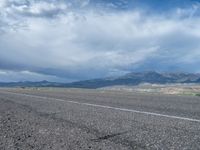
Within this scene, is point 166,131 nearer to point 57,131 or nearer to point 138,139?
point 138,139

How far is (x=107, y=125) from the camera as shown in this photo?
290 inches

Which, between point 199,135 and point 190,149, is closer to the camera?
point 190,149

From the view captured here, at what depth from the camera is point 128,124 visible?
741cm

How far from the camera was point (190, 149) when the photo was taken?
4.57 meters

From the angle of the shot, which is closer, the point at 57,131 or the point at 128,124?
the point at 57,131

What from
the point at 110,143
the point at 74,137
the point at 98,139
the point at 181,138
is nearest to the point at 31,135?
the point at 74,137

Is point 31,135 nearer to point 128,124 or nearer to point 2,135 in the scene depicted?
point 2,135

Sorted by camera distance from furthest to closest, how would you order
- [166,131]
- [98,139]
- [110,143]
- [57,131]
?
[57,131] → [166,131] → [98,139] → [110,143]

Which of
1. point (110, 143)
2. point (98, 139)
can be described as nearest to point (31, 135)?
point (98, 139)

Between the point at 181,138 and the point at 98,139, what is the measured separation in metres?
1.50

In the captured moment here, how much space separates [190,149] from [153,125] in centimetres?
254

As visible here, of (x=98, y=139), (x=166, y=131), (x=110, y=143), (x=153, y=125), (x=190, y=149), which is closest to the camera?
(x=190, y=149)

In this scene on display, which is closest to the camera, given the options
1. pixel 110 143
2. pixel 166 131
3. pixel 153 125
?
Answer: pixel 110 143

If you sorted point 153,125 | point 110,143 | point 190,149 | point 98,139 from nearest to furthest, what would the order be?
1. point 190,149
2. point 110,143
3. point 98,139
4. point 153,125
